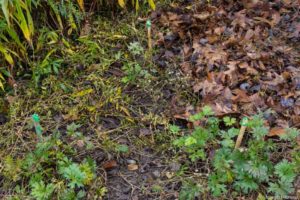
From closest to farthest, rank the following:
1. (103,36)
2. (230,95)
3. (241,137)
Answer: (241,137) → (230,95) → (103,36)

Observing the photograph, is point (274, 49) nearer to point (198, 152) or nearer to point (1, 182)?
point (198, 152)

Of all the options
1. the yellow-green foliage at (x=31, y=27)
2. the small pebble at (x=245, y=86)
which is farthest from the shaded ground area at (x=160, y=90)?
the yellow-green foliage at (x=31, y=27)

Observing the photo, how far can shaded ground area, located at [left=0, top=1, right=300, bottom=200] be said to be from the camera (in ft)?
6.89

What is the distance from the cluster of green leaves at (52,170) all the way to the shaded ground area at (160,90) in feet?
0.15

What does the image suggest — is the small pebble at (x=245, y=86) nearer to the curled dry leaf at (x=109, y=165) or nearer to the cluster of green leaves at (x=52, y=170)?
the curled dry leaf at (x=109, y=165)

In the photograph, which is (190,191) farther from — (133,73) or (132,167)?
(133,73)

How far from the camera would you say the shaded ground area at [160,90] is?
2.10 meters

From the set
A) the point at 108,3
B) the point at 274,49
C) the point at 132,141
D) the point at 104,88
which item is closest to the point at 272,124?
the point at 274,49

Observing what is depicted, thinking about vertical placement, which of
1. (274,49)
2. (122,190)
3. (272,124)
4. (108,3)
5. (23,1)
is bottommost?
(122,190)

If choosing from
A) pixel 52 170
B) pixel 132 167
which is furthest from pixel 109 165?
pixel 52 170

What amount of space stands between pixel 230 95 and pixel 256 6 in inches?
38.7

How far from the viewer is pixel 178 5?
3.04 m

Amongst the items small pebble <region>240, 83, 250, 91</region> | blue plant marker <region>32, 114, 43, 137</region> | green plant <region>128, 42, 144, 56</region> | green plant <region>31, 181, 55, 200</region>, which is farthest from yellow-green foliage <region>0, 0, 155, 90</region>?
small pebble <region>240, 83, 250, 91</region>

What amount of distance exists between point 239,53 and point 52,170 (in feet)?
4.57
